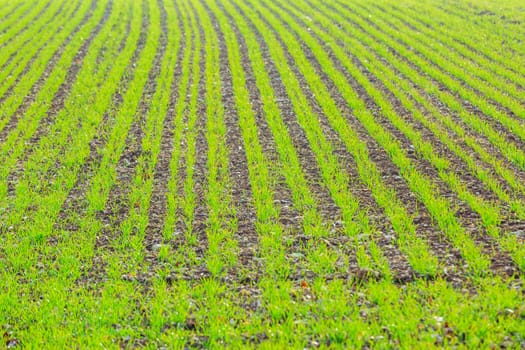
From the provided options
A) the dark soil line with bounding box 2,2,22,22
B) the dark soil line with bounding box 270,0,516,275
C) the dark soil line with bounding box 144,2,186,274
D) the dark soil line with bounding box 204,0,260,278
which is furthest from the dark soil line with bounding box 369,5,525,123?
the dark soil line with bounding box 2,2,22,22

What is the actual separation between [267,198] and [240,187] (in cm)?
79

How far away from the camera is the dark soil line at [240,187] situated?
8539 millimetres

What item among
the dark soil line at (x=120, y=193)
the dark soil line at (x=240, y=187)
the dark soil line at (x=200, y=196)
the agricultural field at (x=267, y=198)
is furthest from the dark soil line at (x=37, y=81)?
the dark soil line at (x=240, y=187)

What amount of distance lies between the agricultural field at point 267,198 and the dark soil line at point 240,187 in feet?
0.14

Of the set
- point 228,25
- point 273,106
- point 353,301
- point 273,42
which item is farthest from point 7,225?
point 228,25

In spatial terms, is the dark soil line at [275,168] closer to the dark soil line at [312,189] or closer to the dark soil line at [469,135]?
the dark soil line at [312,189]

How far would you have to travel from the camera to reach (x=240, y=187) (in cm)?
1081

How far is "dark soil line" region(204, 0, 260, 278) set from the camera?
854 cm

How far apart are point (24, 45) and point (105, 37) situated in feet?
11.1

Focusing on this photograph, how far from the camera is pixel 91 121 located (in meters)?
14.8

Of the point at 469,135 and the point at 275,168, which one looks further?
the point at 469,135

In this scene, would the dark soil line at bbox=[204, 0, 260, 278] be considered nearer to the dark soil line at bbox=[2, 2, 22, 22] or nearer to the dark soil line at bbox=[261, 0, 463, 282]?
the dark soil line at bbox=[261, 0, 463, 282]

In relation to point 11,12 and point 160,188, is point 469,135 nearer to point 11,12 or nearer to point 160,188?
point 160,188

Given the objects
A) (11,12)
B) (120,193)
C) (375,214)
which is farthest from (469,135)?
(11,12)
